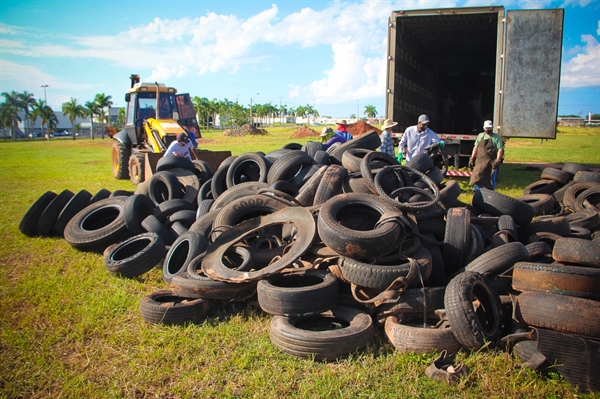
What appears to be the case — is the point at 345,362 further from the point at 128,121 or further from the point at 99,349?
the point at 128,121

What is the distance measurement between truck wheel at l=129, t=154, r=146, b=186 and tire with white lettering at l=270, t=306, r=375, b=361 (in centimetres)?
1017

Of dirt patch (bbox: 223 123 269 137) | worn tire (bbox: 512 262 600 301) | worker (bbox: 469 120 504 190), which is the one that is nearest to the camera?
worn tire (bbox: 512 262 600 301)

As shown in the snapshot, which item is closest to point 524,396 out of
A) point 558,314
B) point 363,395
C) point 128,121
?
point 558,314

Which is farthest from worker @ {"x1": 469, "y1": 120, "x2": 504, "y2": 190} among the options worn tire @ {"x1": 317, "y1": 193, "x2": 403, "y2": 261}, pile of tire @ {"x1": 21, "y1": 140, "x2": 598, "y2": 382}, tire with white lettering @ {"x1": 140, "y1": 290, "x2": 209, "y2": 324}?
tire with white lettering @ {"x1": 140, "y1": 290, "x2": 209, "y2": 324}

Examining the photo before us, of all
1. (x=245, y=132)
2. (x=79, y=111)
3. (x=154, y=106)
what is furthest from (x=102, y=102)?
(x=154, y=106)

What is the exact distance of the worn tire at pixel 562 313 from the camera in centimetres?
362

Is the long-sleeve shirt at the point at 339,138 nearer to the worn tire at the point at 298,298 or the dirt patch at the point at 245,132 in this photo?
the worn tire at the point at 298,298

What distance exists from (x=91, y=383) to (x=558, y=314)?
156 inches

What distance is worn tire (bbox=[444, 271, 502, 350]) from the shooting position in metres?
3.74

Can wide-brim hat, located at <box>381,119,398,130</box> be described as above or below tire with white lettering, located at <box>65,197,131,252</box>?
above

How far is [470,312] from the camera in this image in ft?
12.4

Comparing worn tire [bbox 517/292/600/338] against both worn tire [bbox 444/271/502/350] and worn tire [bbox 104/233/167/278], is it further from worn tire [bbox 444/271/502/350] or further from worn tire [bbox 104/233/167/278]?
worn tire [bbox 104/233/167/278]

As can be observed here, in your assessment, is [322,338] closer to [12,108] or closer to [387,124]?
[387,124]

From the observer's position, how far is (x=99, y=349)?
4121mm
